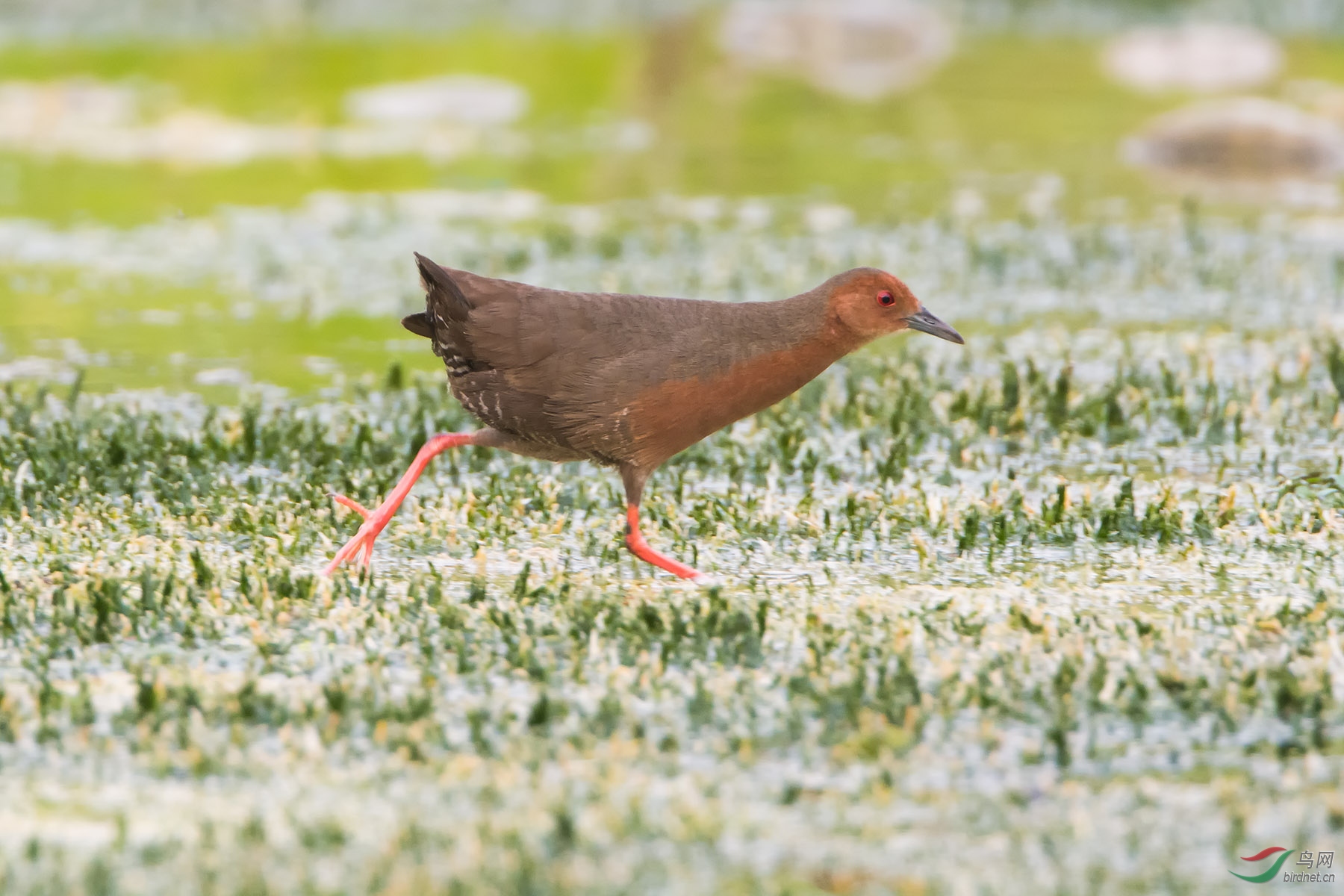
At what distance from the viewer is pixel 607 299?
763cm

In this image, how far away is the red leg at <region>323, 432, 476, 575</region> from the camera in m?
7.39

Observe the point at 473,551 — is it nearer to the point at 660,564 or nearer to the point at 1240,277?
the point at 660,564

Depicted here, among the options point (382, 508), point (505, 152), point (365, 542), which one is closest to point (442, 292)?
point (382, 508)

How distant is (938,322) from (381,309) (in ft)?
20.5

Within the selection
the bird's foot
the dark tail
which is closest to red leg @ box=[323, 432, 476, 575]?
the bird's foot

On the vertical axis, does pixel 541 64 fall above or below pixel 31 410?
above

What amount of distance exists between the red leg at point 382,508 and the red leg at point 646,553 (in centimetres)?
70

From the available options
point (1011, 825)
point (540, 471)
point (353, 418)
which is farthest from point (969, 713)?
point (353, 418)

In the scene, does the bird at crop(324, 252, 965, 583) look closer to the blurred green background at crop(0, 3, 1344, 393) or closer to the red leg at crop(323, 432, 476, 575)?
the red leg at crop(323, 432, 476, 575)

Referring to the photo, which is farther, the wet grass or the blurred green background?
the blurred green background
